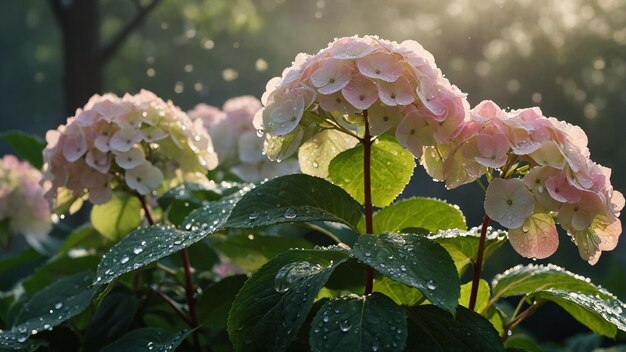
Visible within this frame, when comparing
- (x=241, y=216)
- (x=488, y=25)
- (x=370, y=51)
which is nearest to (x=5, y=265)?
(x=241, y=216)

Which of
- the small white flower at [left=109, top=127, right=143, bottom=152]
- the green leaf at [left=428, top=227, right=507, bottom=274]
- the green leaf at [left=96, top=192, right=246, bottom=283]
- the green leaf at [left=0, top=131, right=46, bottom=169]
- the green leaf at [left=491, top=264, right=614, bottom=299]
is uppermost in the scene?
the green leaf at [left=0, top=131, right=46, bottom=169]

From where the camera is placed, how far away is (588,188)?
2.78ft

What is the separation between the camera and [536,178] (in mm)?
859

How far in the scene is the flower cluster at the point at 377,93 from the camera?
2.88 feet

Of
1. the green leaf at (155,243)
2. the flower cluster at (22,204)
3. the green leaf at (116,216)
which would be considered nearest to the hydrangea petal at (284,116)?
the green leaf at (155,243)

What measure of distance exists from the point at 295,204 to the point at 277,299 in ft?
0.35

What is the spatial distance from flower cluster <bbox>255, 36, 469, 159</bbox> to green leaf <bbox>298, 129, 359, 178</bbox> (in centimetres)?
14

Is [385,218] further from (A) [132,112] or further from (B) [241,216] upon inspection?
(A) [132,112]

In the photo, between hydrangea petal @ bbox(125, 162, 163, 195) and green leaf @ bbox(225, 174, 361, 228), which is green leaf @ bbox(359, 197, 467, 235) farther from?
hydrangea petal @ bbox(125, 162, 163, 195)

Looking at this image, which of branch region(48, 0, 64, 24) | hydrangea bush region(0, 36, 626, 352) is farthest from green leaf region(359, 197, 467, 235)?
branch region(48, 0, 64, 24)

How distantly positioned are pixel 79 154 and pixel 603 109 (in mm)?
5100

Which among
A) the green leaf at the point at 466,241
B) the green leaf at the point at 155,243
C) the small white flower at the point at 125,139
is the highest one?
the small white flower at the point at 125,139

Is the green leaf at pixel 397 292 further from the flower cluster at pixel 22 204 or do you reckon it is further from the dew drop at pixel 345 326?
the flower cluster at pixel 22 204

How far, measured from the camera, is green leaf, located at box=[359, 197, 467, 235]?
43.5 inches
